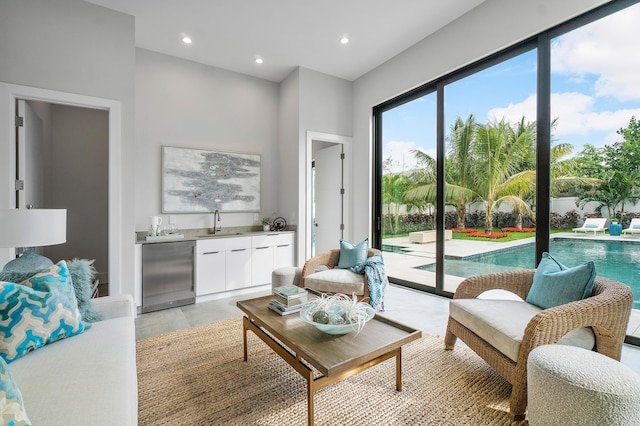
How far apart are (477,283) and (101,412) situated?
2321 mm

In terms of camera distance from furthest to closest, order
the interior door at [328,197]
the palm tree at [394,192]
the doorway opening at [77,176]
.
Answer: the interior door at [328,197] → the palm tree at [394,192] → the doorway opening at [77,176]

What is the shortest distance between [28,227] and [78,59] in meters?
2.04

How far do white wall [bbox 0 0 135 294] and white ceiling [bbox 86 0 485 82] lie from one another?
27cm

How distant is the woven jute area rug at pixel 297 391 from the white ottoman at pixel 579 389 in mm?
388

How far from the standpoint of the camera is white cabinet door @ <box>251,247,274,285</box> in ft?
13.5

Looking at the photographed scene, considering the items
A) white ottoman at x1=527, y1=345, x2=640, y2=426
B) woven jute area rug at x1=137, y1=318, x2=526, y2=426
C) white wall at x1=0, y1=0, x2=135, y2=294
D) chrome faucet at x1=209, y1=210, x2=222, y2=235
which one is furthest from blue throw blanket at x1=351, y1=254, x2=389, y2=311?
white wall at x1=0, y1=0, x2=135, y2=294

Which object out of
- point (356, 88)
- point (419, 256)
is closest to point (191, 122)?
point (356, 88)

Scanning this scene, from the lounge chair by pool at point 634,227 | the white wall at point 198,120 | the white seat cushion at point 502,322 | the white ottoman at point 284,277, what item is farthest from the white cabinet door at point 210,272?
the lounge chair by pool at point 634,227

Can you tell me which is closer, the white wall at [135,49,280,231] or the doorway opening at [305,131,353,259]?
the white wall at [135,49,280,231]

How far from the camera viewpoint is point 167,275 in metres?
3.47

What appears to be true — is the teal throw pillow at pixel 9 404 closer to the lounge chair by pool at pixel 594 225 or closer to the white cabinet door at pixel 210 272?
the white cabinet door at pixel 210 272

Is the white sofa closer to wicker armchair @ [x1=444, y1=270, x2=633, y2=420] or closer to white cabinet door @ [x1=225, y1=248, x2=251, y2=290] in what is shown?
wicker armchair @ [x1=444, y1=270, x2=633, y2=420]

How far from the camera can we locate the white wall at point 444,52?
8.62ft

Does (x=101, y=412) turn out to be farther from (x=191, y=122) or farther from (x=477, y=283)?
(x=191, y=122)
